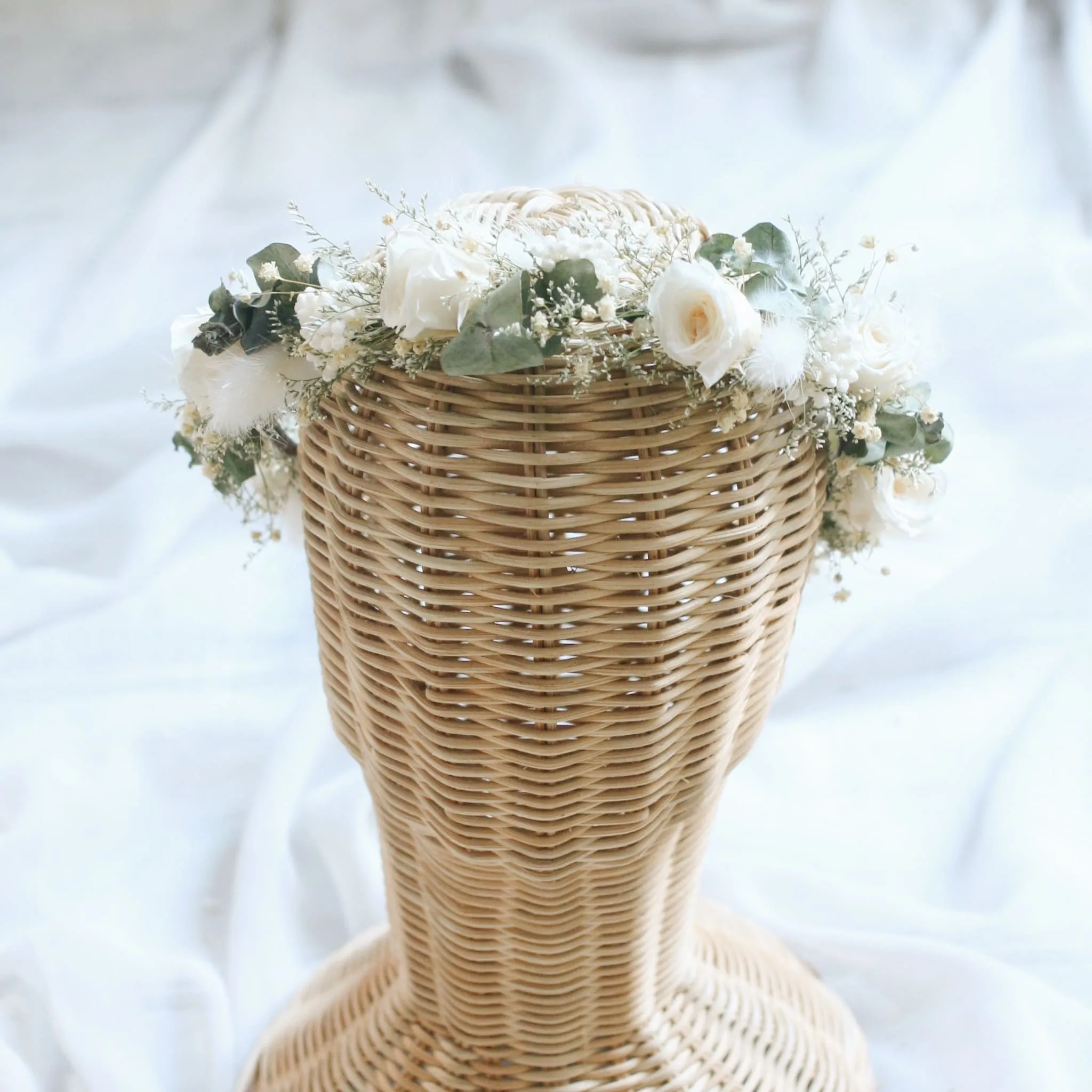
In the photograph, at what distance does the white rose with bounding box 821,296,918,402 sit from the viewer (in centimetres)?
89

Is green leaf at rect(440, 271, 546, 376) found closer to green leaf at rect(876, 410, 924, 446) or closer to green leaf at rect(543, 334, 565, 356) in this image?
green leaf at rect(543, 334, 565, 356)

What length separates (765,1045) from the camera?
4.21ft

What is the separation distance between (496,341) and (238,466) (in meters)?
0.37

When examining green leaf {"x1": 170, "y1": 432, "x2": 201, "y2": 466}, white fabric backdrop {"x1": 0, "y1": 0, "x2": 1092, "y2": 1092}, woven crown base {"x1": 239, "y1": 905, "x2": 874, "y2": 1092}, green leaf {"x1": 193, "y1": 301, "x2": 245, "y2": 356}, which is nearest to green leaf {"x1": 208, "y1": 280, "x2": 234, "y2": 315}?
green leaf {"x1": 193, "y1": 301, "x2": 245, "y2": 356}

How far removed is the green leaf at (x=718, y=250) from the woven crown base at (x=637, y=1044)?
0.78m

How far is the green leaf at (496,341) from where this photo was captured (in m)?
0.78

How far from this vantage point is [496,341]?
78 cm

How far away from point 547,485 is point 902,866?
1.11 m

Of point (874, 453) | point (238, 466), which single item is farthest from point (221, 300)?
point (874, 453)

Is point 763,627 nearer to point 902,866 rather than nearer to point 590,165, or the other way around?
point 902,866

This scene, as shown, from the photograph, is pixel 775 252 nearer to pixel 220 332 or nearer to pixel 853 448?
pixel 853 448

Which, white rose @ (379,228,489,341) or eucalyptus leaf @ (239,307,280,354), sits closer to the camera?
white rose @ (379,228,489,341)

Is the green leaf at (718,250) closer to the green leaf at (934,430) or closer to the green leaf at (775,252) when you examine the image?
the green leaf at (775,252)

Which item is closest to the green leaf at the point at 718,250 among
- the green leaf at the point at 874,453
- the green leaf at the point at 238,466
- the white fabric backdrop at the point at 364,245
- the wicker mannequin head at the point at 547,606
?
the wicker mannequin head at the point at 547,606
